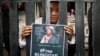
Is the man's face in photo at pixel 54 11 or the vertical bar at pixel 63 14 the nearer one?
the vertical bar at pixel 63 14

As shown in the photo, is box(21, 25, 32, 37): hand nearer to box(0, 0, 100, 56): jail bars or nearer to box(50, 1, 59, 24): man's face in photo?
box(0, 0, 100, 56): jail bars

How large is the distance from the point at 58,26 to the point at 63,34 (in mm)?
82

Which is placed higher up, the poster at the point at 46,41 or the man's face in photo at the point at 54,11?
the man's face in photo at the point at 54,11

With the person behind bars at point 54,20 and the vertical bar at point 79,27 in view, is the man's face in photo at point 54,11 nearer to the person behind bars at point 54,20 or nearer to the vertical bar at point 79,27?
the person behind bars at point 54,20

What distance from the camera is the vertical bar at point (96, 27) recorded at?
9.57 ft

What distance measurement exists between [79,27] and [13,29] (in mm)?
591

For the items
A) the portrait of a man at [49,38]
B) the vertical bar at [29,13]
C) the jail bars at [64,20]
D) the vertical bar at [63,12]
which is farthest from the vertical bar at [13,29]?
the vertical bar at [63,12]

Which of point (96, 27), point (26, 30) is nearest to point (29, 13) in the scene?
point (26, 30)

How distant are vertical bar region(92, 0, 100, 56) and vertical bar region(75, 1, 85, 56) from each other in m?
0.10

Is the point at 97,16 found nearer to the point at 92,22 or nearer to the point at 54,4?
the point at 92,22

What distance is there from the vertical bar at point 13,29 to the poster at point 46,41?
0.66 ft

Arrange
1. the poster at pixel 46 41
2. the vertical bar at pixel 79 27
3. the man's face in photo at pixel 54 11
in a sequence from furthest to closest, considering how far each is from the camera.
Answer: the man's face in photo at pixel 54 11
the vertical bar at pixel 79 27
the poster at pixel 46 41

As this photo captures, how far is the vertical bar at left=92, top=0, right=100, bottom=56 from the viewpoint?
2.92 metres

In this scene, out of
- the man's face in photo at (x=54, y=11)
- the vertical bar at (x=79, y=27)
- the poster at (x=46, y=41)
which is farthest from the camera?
the man's face in photo at (x=54, y=11)
